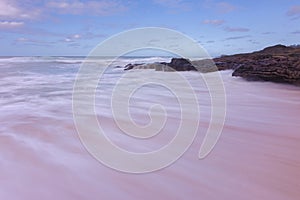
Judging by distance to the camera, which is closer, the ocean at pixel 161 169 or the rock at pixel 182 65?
the ocean at pixel 161 169

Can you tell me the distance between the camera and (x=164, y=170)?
210 cm

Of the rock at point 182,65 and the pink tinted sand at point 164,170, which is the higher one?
the rock at point 182,65

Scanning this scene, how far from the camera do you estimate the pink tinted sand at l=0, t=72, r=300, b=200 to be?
1752 millimetres

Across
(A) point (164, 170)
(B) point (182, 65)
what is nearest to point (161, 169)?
(A) point (164, 170)

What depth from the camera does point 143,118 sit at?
370 cm

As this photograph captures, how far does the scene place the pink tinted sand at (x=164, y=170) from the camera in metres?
1.75

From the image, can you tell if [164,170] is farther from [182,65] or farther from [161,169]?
[182,65]

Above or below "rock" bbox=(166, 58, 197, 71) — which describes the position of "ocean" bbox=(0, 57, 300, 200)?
below

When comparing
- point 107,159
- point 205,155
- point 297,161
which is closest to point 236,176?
point 205,155

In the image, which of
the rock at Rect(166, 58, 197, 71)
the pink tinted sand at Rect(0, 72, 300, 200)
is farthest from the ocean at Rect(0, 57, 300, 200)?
the rock at Rect(166, 58, 197, 71)

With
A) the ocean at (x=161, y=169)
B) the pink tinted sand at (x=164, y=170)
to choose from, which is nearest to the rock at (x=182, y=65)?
the ocean at (x=161, y=169)

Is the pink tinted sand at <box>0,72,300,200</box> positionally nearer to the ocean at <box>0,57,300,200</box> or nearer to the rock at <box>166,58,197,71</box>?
the ocean at <box>0,57,300,200</box>

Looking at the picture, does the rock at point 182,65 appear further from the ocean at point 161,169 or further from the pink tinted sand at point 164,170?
the pink tinted sand at point 164,170

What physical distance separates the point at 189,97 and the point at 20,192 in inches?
160
